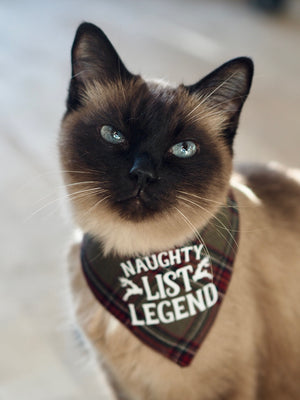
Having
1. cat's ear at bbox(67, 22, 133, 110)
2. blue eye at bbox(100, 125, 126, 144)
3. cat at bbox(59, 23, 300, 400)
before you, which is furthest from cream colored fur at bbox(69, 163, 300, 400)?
cat's ear at bbox(67, 22, 133, 110)

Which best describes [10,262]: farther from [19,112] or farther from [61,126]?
[19,112]

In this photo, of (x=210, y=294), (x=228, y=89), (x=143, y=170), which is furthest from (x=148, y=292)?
(x=228, y=89)

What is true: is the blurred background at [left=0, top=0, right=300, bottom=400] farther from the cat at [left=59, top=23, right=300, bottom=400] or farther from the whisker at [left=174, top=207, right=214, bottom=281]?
the whisker at [left=174, top=207, right=214, bottom=281]

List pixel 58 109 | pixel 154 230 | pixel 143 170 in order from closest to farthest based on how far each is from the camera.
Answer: pixel 143 170, pixel 154 230, pixel 58 109

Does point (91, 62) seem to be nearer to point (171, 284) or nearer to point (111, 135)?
point (111, 135)

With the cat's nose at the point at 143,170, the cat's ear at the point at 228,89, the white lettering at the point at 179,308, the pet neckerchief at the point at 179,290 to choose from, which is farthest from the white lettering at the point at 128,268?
the cat's ear at the point at 228,89

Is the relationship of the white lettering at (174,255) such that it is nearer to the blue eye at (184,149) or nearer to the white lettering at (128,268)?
the white lettering at (128,268)

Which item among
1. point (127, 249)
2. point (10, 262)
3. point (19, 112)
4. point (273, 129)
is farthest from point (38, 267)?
point (273, 129)
